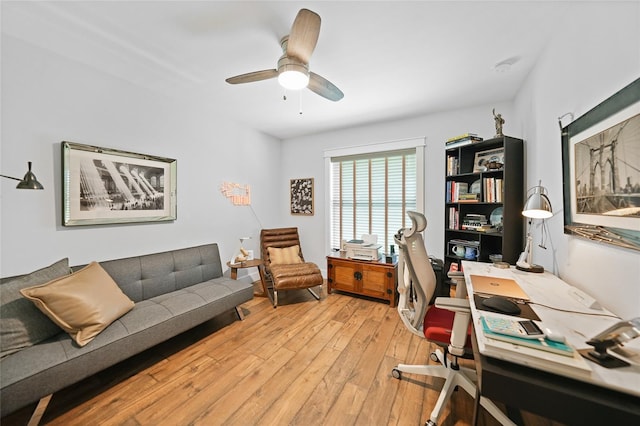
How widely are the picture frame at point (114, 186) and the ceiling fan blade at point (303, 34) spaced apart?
6.38ft

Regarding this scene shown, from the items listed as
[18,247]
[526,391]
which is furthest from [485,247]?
[18,247]

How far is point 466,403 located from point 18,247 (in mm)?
3345

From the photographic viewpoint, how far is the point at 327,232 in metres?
4.01

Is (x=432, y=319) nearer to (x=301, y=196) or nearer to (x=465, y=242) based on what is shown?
(x=465, y=242)

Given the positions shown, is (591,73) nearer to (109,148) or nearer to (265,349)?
(265,349)

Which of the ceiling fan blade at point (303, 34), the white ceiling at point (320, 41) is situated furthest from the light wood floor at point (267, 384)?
the white ceiling at point (320, 41)

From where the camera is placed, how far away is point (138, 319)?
5.85ft

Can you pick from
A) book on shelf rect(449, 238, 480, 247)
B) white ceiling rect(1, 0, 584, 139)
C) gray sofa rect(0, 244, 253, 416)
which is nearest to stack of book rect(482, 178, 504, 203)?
book on shelf rect(449, 238, 480, 247)

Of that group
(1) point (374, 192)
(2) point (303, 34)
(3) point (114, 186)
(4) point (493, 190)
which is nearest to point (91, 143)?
(3) point (114, 186)

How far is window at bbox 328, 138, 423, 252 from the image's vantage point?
3.40 meters

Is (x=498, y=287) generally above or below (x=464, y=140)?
below

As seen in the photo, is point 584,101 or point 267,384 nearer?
point 584,101

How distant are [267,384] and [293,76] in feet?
7.19

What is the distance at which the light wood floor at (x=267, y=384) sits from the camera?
4.69 ft
